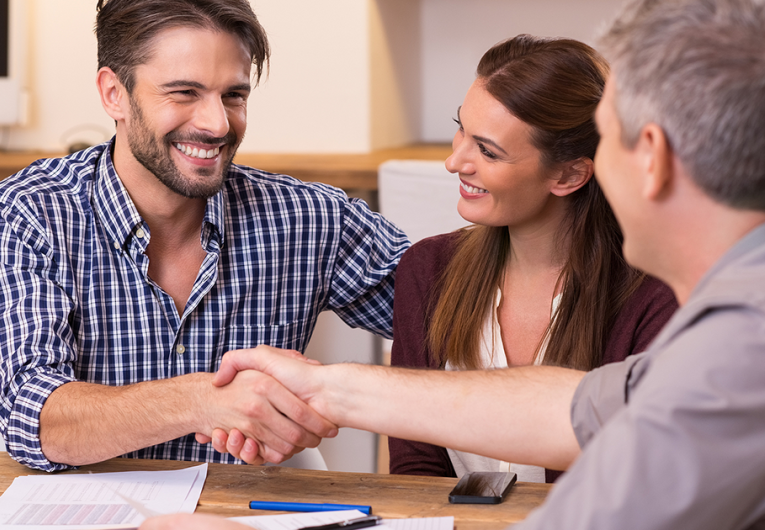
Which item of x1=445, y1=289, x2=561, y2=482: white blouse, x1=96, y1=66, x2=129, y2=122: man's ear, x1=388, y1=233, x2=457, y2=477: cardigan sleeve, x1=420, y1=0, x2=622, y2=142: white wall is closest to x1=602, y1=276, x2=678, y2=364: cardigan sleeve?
x1=445, y1=289, x2=561, y2=482: white blouse

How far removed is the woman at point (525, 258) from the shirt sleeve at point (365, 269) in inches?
3.6

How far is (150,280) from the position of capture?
139cm

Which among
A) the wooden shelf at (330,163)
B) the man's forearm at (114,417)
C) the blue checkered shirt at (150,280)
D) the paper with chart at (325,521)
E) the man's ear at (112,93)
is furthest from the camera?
the wooden shelf at (330,163)

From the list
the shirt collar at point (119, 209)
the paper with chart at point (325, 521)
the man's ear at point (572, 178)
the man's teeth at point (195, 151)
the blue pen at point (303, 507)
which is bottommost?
the blue pen at point (303, 507)

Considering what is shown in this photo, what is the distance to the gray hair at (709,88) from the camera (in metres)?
0.60

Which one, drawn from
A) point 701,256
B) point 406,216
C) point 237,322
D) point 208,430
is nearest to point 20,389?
point 208,430

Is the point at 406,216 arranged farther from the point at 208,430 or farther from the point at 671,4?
the point at 671,4

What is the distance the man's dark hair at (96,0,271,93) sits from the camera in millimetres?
1410

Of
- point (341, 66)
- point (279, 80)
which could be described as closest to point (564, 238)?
point (341, 66)

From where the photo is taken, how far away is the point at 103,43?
4.96 ft

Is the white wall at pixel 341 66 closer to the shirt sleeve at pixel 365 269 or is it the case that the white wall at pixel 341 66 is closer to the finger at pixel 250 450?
the shirt sleeve at pixel 365 269

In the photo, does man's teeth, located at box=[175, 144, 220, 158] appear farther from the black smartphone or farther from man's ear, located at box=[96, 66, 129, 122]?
the black smartphone

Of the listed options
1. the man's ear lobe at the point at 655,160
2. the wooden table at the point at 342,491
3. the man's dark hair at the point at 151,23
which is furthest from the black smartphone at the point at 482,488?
the man's dark hair at the point at 151,23

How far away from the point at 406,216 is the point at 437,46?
1.43m
